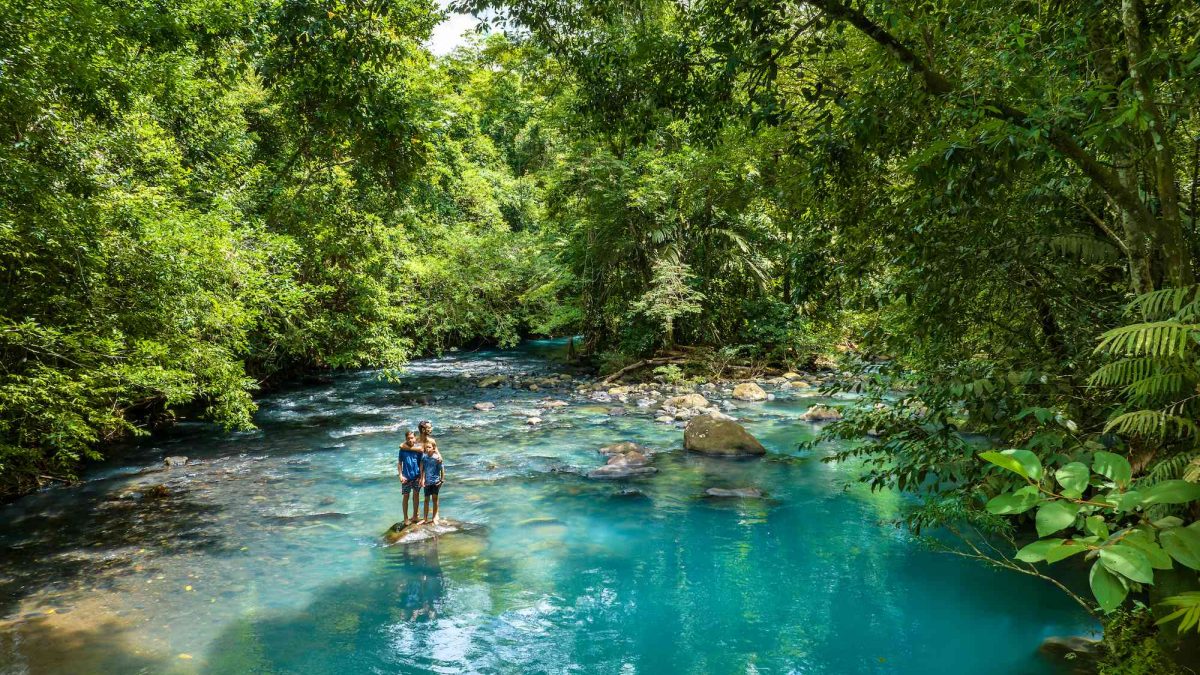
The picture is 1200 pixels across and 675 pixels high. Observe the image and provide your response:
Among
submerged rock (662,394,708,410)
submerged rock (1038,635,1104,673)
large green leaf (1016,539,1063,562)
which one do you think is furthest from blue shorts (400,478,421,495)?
submerged rock (662,394,708,410)

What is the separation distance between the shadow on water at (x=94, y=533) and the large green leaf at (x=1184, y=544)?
9115 mm

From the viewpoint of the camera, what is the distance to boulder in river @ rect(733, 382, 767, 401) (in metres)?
17.8

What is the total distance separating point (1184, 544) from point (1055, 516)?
355 mm

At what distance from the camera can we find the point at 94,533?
8.88 meters

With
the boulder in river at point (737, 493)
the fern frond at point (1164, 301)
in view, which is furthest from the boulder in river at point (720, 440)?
the fern frond at point (1164, 301)

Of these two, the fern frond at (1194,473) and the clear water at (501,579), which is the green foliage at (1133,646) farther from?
the fern frond at (1194,473)

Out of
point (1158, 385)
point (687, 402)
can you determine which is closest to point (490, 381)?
point (687, 402)

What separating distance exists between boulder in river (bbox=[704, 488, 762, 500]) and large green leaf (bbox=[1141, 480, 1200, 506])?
928 cm

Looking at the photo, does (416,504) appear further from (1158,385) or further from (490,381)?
(490,381)

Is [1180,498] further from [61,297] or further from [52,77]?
[61,297]

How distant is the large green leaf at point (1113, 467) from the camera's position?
4.63 feet

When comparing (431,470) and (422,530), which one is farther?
(422,530)

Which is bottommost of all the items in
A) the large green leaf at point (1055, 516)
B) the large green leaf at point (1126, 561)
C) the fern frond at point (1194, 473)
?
the fern frond at point (1194, 473)

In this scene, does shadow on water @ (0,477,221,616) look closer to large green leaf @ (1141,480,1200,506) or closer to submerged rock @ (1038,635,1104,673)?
large green leaf @ (1141,480,1200,506)
